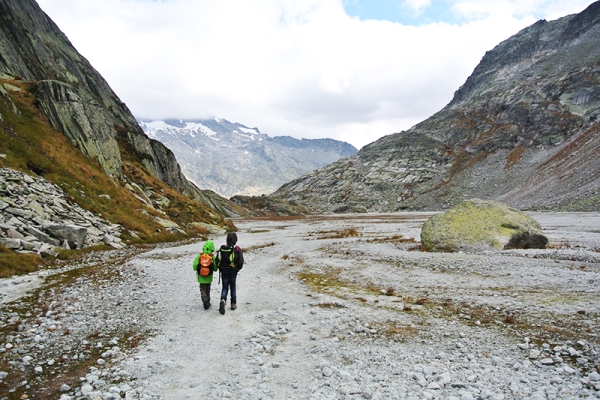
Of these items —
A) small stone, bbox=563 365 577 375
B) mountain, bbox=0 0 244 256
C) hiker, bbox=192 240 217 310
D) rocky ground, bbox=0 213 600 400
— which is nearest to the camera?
small stone, bbox=563 365 577 375

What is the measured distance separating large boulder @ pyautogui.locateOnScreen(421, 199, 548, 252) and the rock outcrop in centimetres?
2757

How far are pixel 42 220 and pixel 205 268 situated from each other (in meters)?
18.0

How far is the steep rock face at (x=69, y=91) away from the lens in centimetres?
4700

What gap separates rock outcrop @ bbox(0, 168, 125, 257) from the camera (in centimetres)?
2111

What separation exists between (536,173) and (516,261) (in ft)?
376

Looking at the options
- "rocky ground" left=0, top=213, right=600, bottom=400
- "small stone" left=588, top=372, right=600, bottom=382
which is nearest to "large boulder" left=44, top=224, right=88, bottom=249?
"rocky ground" left=0, top=213, right=600, bottom=400

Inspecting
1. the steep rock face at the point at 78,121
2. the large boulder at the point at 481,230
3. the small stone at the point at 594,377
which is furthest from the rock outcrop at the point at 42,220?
the large boulder at the point at 481,230

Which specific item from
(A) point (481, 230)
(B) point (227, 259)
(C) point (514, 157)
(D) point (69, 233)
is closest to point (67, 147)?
(D) point (69, 233)

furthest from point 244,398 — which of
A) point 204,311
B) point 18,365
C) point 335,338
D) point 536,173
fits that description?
point 536,173

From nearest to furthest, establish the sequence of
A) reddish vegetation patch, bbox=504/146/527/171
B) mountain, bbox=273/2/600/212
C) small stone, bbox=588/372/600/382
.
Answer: small stone, bbox=588/372/600/382 → mountain, bbox=273/2/600/212 → reddish vegetation patch, bbox=504/146/527/171

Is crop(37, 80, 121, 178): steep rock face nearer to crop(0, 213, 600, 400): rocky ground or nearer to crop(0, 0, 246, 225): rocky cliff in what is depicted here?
crop(0, 0, 246, 225): rocky cliff

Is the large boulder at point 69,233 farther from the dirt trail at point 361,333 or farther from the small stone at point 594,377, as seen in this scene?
the small stone at point 594,377

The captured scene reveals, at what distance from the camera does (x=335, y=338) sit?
10344mm

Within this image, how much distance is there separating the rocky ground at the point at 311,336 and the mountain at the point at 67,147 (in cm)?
1349
